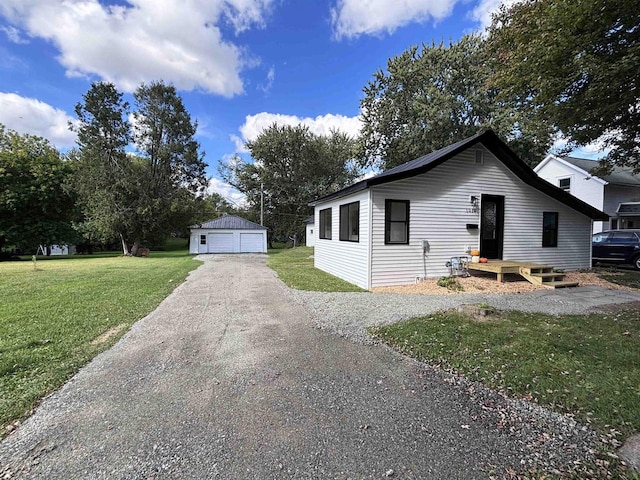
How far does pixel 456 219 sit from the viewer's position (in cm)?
905

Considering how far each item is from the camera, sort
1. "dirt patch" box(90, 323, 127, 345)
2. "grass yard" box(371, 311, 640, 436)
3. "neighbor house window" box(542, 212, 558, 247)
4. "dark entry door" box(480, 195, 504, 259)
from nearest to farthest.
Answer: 1. "grass yard" box(371, 311, 640, 436)
2. "dirt patch" box(90, 323, 127, 345)
3. "dark entry door" box(480, 195, 504, 259)
4. "neighbor house window" box(542, 212, 558, 247)

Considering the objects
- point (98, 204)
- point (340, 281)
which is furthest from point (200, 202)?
point (340, 281)

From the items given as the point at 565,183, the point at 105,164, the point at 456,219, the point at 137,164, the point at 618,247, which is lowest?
the point at 618,247

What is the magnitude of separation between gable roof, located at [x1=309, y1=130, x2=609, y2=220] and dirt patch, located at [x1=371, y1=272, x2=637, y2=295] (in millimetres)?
2792

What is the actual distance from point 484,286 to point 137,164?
23611 mm

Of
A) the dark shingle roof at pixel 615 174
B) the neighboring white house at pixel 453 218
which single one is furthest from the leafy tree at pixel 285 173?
the neighboring white house at pixel 453 218

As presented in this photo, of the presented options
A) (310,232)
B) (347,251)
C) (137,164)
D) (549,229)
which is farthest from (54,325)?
(310,232)

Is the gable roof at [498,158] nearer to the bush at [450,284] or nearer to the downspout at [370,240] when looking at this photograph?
the downspout at [370,240]

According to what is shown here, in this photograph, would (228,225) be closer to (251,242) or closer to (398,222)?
(251,242)

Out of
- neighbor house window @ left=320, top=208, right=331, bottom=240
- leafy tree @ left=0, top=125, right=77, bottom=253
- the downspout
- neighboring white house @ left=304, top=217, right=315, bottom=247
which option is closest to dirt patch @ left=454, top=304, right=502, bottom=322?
→ the downspout

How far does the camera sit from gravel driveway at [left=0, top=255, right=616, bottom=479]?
1865 mm

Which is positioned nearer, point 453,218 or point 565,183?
point 453,218

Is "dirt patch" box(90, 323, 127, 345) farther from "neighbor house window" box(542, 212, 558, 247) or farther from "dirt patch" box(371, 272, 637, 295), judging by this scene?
"neighbor house window" box(542, 212, 558, 247)

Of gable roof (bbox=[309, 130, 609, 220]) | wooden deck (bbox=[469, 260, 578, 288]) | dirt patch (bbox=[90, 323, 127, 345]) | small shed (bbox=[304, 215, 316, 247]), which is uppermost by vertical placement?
gable roof (bbox=[309, 130, 609, 220])
